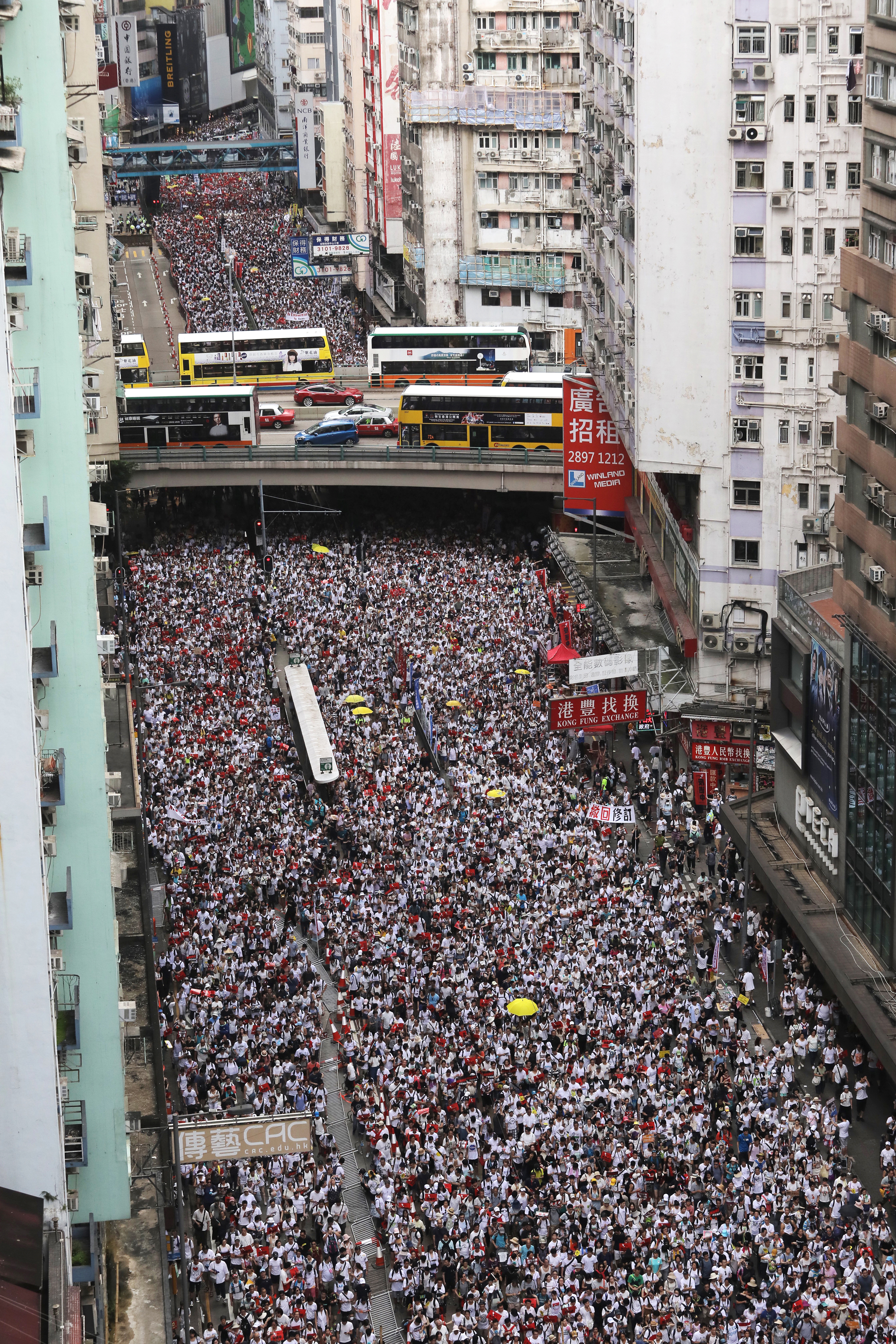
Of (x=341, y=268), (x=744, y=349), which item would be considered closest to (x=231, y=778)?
(x=744, y=349)

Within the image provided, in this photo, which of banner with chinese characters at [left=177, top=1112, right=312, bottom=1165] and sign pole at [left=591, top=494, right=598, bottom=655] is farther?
sign pole at [left=591, top=494, right=598, bottom=655]

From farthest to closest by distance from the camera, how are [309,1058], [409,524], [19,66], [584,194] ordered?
[409,524] < [584,194] < [309,1058] < [19,66]

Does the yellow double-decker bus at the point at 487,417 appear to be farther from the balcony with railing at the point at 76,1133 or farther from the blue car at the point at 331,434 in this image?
the balcony with railing at the point at 76,1133

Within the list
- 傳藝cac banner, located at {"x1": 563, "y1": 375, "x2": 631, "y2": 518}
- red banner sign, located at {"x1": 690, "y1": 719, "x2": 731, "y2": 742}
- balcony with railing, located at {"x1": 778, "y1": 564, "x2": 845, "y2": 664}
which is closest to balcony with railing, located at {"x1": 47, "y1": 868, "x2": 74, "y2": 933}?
balcony with railing, located at {"x1": 778, "y1": 564, "x2": 845, "y2": 664}

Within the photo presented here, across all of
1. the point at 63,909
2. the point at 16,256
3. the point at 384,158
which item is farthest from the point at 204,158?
the point at 63,909

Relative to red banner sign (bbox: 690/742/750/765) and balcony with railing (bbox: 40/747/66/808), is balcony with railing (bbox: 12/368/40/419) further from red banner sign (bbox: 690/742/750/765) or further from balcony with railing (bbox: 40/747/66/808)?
red banner sign (bbox: 690/742/750/765)

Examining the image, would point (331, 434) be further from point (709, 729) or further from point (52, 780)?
point (52, 780)

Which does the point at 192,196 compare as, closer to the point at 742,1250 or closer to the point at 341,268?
the point at 341,268
